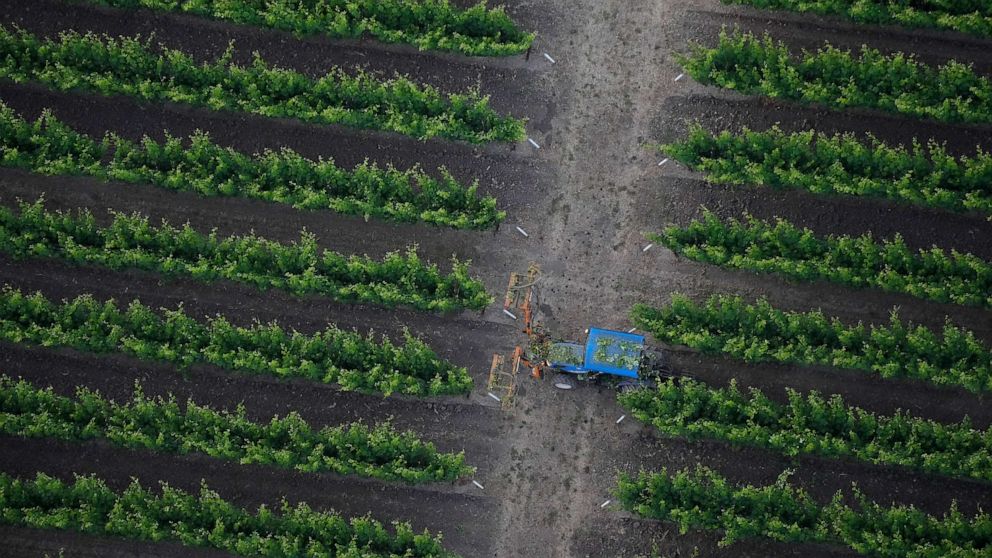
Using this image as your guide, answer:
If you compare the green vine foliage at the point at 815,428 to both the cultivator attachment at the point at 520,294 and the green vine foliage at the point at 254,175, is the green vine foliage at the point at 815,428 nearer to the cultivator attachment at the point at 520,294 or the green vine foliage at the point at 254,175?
the cultivator attachment at the point at 520,294

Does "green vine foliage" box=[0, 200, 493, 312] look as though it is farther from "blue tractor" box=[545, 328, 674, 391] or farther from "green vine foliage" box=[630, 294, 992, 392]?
"green vine foliage" box=[630, 294, 992, 392]

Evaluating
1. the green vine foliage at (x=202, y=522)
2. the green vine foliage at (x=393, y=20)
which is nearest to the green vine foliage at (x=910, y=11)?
the green vine foliage at (x=393, y=20)

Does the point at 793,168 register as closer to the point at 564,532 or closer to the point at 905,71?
the point at 905,71

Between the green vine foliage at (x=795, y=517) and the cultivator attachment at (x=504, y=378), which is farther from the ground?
the cultivator attachment at (x=504, y=378)

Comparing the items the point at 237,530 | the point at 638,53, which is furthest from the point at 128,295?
the point at 638,53

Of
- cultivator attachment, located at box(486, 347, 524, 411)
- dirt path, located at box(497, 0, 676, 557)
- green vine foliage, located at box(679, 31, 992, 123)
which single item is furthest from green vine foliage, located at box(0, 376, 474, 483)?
green vine foliage, located at box(679, 31, 992, 123)

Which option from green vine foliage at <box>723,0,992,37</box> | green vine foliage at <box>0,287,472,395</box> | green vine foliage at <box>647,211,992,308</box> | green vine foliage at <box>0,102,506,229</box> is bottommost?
green vine foliage at <box>0,287,472,395</box>

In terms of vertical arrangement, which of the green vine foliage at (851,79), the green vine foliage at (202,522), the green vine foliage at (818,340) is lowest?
the green vine foliage at (202,522)
